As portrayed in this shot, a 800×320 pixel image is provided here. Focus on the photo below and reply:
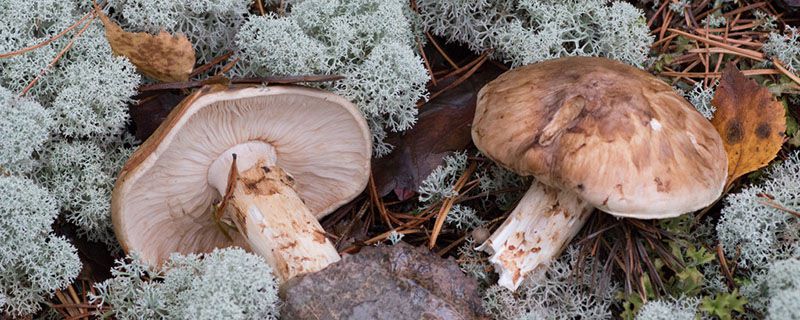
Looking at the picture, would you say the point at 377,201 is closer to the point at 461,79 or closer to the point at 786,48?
the point at 461,79

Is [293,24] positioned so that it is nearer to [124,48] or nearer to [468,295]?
[124,48]

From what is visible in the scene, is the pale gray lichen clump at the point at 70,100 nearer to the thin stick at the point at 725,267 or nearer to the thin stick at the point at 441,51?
the thin stick at the point at 441,51

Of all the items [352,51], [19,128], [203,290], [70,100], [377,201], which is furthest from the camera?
[377,201]

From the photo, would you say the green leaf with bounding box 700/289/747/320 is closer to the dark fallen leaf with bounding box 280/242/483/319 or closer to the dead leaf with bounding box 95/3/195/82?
the dark fallen leaf with bounding box 280/242/483/319

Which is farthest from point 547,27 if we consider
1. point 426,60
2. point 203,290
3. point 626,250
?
point 203,290

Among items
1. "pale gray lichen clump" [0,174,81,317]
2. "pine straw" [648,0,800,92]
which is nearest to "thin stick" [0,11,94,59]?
"pale gray lichen clump" [0,174,81,317]

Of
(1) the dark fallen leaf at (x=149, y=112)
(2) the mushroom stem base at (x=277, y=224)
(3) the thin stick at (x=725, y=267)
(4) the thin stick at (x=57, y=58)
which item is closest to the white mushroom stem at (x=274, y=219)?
(2) the mushroom stem base at (x=277, y=224)
